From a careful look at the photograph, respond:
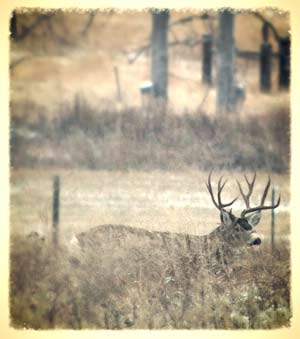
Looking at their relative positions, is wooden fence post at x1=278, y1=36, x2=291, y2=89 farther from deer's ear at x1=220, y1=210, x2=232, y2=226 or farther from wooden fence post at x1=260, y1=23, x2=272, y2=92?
deer's ear at x1=220, y1=210, x2=232, y2=226

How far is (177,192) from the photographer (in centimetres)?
650

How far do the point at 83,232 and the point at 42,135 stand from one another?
198cm

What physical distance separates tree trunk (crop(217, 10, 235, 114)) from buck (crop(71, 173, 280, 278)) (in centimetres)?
267

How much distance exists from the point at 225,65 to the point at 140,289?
4.30 meters

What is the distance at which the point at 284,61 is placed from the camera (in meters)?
8.34

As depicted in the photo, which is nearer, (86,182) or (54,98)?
(86,182)

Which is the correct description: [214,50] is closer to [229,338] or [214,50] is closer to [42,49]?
[42,49]

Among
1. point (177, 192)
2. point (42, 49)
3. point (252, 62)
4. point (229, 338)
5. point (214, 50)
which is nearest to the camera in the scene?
point (229, 338)

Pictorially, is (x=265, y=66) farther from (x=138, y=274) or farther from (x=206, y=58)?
(x=138, y=274)

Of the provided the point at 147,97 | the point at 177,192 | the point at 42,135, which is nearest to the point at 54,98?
the point at 42,135

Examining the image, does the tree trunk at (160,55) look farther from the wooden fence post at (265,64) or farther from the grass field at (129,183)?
the wooden fence post at (265,64)

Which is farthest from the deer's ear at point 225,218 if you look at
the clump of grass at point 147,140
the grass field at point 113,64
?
the grass field at point 113,64

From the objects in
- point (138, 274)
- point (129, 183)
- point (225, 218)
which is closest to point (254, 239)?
point (225, 218)

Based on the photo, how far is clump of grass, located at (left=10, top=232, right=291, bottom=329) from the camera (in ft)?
18.6
